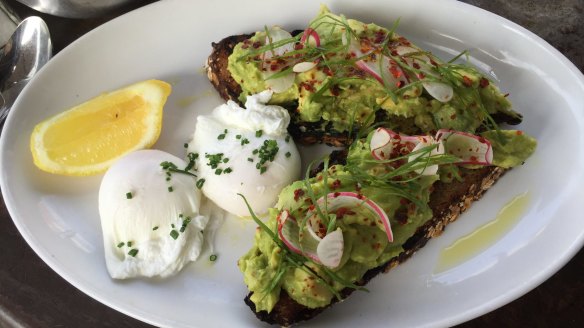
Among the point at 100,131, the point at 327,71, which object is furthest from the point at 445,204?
the point at 100,131

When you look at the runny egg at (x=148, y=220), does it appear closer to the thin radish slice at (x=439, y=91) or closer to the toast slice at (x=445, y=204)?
the toast slice at (x=445, y=204)

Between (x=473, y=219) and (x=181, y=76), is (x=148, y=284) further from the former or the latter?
(x=473, y=219)

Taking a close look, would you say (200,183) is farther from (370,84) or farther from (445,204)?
(445,204)

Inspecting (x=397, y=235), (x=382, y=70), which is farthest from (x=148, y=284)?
(x=382, y=70)

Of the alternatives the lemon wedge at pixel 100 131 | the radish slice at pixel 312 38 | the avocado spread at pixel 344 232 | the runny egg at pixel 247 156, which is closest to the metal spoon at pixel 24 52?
the lemon wedge at pixel 100 131

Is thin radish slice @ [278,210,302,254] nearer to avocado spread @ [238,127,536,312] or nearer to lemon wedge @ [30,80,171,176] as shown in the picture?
avocado spread @ [238,127,536,312]

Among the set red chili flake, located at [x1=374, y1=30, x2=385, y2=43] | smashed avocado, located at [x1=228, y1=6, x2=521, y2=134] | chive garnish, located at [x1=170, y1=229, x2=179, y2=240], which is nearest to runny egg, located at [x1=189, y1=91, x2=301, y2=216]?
smashed avocado, located at [x1=228, y1=6, x2=521, y2=134]
